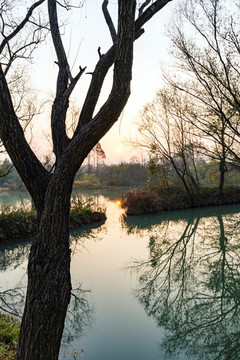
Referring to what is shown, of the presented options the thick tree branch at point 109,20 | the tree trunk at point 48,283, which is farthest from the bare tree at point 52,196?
the thick tree branch at point 109,20

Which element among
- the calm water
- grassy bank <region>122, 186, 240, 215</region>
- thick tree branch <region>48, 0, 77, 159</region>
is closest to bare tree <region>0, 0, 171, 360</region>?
thick tree branch <region>48, 0, 77, 159</region>

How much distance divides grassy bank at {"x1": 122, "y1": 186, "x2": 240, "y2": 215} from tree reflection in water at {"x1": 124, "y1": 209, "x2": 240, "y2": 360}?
460cm

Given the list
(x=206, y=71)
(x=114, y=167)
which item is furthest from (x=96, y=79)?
(x=114, y=167)

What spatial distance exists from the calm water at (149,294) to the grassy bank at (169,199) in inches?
169

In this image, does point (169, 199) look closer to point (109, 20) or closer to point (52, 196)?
point (109, 20)

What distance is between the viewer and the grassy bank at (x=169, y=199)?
13.5 meters

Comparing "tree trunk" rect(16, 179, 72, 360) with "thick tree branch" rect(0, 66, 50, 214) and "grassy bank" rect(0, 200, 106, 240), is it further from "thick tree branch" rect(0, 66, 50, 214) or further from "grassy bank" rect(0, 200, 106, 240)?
"grassy bank" rect(0, 200, 106, 240)

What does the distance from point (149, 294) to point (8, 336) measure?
7.61 ft

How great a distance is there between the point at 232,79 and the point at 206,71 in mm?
966

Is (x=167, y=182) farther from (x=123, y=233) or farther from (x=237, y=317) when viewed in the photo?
(x=237, y=317)

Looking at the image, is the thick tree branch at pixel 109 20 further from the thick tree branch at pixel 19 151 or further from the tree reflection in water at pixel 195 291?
the tree reflection in water at pixel 195 291

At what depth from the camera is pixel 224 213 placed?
1305 cm

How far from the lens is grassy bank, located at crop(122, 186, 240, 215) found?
13.5 meters

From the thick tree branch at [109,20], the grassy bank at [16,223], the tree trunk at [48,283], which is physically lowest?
the grassy bank at [16,223]
